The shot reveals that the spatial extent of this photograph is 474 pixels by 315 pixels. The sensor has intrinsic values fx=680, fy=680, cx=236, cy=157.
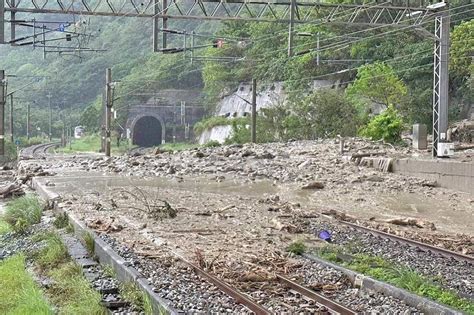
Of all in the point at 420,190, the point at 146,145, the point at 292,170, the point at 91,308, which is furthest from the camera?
the point at 146,145

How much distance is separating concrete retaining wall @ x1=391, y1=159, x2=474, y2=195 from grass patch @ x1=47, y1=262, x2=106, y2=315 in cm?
1760

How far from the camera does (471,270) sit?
39.9 feet

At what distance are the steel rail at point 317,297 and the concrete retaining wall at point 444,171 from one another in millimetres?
16457

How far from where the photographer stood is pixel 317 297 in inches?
385

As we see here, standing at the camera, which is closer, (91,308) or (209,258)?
(91,308)

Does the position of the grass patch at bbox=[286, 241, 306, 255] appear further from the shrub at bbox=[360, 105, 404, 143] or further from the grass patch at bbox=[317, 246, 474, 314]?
the shrub at bbox=[360, 105, 404, 143]

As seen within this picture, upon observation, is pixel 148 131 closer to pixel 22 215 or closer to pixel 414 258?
pixel 22 215

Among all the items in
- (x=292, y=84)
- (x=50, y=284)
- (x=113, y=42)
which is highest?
(x=113, y=42)

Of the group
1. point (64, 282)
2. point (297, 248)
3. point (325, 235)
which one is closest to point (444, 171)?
point (325, 235)

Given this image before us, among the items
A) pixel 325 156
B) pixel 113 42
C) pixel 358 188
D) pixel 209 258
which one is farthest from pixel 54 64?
pixel 209 258

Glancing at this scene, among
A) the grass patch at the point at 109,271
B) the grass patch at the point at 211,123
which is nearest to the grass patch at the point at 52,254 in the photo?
the grass patch at the point at 109,271

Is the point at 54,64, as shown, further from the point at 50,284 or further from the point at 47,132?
the point at 50,284

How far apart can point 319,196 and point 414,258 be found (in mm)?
12817

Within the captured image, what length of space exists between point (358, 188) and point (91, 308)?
19880mm
